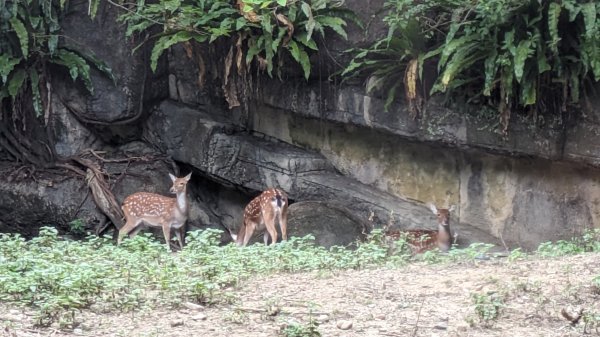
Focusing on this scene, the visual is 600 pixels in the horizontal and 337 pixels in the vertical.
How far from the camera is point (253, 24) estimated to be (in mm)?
15031

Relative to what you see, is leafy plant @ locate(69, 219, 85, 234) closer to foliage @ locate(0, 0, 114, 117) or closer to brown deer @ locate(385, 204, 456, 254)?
foliage @ locate(0, 0, 114, 117)

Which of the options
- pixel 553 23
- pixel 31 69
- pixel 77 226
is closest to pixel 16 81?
pixel 31 69

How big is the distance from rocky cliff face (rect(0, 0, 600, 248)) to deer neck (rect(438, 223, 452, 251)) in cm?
31

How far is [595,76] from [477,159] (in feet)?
8.96

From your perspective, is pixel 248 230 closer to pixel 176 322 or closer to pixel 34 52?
pixel 34 52

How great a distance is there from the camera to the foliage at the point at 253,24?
1470 centimetres

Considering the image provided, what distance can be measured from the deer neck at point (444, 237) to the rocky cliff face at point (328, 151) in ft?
1.01

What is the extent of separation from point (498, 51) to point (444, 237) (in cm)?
269

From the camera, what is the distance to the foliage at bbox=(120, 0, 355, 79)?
14695 millimetres

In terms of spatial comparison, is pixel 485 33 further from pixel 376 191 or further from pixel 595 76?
pixel 376 191

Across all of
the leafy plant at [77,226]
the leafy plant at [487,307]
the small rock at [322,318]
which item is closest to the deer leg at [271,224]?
the leafy plant at [77,226]

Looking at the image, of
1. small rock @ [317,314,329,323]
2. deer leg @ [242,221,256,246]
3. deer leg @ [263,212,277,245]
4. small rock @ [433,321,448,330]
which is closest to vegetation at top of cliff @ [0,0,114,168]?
deer leg @ [242,221,256,246]

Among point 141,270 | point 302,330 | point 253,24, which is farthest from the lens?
point 253,24

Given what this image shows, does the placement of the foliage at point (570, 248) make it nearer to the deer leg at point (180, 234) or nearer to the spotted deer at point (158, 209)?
the spotted deer at point (158, 209)
